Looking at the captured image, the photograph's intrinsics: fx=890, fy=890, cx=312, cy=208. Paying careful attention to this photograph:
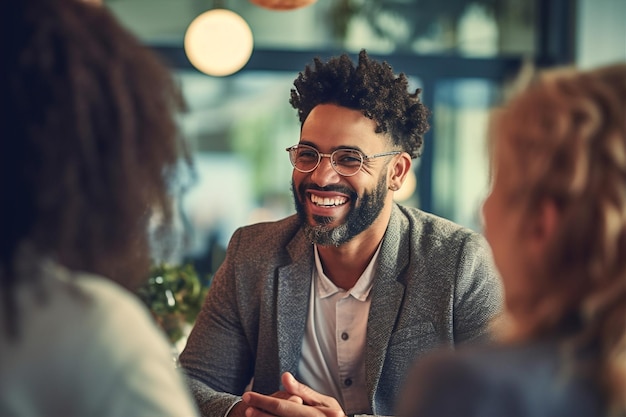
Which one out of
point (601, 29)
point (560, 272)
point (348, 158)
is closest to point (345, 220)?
point (348, 158)

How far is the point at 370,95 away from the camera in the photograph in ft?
8.51

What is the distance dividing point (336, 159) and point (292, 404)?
74 centimetres

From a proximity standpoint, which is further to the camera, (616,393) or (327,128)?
(327,128)

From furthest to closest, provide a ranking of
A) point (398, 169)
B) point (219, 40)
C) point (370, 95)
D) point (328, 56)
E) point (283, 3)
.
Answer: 1. point (328, 56)
2. point (219, 40)
3. point (283, 3)
4. point (398, 169)
5. point (370, 95)

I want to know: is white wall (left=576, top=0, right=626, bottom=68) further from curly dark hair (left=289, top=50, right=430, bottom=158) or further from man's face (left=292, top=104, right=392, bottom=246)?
man's face (left=292, top=104, right=392, bottom=246)

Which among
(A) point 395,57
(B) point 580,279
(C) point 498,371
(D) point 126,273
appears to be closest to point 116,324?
(D) point 126,273

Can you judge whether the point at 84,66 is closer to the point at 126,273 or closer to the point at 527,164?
the point at 126,273

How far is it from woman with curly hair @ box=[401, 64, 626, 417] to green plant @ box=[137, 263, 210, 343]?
5.14 feet

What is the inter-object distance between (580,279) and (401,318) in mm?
1316

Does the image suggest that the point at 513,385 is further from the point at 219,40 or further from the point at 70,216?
the point at 219,40

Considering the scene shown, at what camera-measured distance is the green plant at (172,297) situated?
259cm

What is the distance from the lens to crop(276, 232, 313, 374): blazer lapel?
2443 mm

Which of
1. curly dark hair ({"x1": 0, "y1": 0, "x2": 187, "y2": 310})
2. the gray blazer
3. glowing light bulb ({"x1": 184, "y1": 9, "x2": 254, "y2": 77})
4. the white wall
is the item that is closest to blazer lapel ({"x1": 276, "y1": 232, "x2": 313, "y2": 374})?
the gray blazer

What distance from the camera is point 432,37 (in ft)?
21.8
